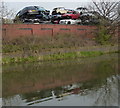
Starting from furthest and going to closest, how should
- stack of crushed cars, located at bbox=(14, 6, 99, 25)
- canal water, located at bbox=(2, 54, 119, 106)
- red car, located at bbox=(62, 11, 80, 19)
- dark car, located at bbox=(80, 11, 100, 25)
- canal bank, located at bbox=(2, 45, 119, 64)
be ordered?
red car, located at bbox=(62, 11, 80, 19), dark car, located at bbox=(80, 11, 100, 25), stack of crushed cars, located at bbox=(14, 6, 99, 25), canal bank, located at bbox=(2, 45, 119, 64), canal water, located at bbox=(2, 54, 119, 106)

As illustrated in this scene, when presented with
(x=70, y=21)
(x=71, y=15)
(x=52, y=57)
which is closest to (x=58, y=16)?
(x=70, y=21)

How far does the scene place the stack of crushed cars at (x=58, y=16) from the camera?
110ft

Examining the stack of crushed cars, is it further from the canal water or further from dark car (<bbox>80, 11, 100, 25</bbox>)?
the canal water

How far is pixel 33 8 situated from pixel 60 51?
432 inches

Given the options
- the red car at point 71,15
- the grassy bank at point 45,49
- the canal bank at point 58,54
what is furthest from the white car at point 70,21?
the canal bank at point 58,54

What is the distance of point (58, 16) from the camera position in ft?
121

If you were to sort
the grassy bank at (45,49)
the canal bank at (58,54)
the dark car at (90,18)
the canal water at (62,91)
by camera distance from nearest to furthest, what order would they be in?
the canal water at (62,91) → the canal bank at (58,54) → the grassy bank at (45,49) → the dark car at (90,18)

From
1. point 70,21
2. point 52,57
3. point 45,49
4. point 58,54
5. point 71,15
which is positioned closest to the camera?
point 52,57

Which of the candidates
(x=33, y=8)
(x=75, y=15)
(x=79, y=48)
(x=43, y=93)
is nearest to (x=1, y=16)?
(x=33, y=8)

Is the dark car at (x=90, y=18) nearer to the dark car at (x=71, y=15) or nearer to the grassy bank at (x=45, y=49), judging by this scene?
the dark car at (x=71, y=15)

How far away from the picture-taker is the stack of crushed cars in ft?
110

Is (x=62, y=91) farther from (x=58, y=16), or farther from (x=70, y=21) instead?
(x=70, y=21)

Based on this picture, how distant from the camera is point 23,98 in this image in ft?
30.3

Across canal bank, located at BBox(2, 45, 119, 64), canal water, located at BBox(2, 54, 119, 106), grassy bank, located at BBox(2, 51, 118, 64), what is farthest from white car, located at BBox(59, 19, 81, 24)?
canal water, located at BBox(2, 54, 119, 106)
